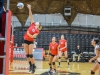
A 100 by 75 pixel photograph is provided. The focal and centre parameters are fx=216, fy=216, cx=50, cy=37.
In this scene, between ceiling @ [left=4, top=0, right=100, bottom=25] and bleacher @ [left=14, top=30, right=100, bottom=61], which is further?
ceiling @ [left=4, top=0, right=100, bottom=25]

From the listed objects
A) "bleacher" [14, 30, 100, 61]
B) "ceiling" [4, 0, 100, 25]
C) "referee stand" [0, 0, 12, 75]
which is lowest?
"bleacher" [14, 30, 100, 61]

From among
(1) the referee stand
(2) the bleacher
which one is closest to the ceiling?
(2) the bleacher

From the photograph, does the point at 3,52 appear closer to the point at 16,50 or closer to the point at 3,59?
the point at 3,59

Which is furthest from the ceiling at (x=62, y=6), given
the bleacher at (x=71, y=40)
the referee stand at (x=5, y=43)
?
the referee stand at (x=5, y=43)

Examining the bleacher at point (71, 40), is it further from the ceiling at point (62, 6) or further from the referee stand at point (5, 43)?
the referee stand at point (5, 43)

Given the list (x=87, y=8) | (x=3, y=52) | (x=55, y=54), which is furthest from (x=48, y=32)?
(x=3, y=52)

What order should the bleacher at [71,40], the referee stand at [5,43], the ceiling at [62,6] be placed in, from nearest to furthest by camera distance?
the referee stand at [5,43] < the bleacher at [71,40] < the ceiling at [62,6]

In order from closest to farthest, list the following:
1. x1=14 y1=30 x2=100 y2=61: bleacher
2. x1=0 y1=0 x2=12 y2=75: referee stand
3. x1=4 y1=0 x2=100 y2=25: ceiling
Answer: x1=0 y1=0 x2=12 y2=75: referee stand < x1=14 y1=30 x2=100 y2=61: bleacher < x1=4 y1=0 x2=100 y2=25: ceiling

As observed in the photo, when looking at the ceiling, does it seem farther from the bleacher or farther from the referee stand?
the referee stand

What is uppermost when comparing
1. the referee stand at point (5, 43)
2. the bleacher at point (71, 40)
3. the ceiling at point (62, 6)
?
the ceiling at point (62, 6)

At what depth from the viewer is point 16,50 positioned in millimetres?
24375

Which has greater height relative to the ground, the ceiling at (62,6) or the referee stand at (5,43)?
the ceiling at (62,6)

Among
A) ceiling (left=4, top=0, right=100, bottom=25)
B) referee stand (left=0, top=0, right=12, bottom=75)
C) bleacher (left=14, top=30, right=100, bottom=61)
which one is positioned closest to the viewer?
referee stand (left=0, top=0, right=12, bottom=75)

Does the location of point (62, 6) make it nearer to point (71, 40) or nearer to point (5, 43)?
point (71, 40)
